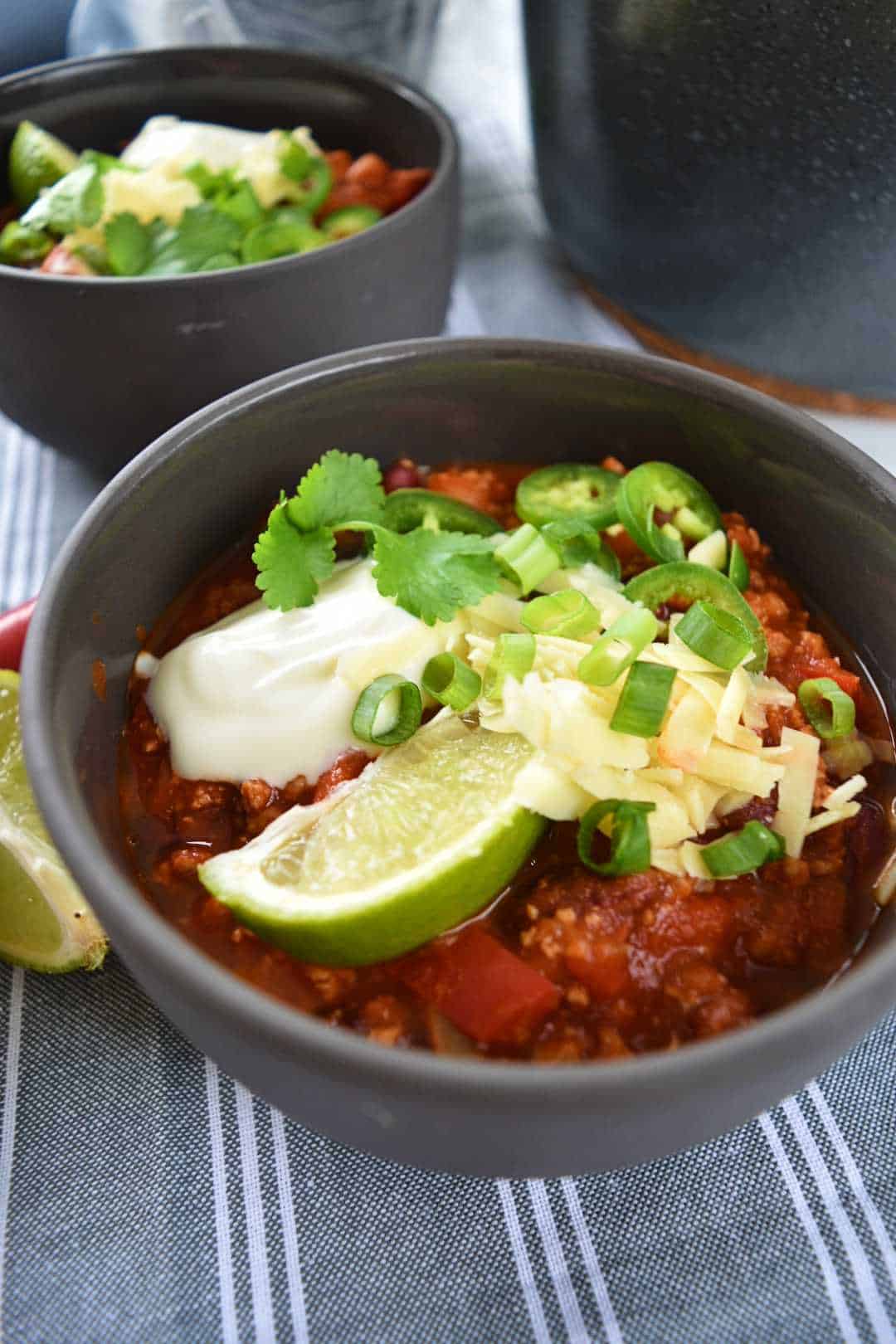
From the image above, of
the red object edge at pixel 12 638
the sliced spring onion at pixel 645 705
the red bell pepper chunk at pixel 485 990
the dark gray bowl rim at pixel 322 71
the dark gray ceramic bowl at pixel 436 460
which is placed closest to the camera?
the dark gray ceramic bowl at pixel 436 460

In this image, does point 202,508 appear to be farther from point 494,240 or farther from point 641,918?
point 494,240

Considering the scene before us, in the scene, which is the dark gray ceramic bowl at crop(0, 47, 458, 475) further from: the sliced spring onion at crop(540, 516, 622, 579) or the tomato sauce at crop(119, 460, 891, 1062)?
the tomato sauce at crop(119, 460, 891, 1062)

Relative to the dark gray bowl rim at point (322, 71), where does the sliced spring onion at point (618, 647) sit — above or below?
below

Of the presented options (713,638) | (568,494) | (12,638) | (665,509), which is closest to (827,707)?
(713,638)

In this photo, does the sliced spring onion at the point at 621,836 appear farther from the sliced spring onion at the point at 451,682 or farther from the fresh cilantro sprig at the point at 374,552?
the fresh cilantro sprig at the point at 374,552

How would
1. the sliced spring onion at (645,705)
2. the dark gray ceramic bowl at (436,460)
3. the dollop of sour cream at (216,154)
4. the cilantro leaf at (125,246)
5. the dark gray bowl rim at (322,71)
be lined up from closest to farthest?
1. the dark gray ceramic bowl at (436,460)
2. the sliced spring onion at (645,705)
3. the dark gray bowl rim at (322,71)
4. the cilantro leaf at (125,246)
5. the dollop of sour cream at (216,154)

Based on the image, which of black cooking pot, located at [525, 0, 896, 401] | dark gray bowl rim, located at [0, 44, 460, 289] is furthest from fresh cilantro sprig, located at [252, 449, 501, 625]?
black cooking pot, located at [525, 0, 896, 401]

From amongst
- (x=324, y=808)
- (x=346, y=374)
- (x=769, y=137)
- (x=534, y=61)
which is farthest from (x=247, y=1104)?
(x=534, y=61)

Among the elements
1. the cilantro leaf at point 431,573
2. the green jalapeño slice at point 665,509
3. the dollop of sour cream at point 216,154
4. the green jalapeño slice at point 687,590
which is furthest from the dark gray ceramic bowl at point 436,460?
the dollop of sour cream at point 216,154
